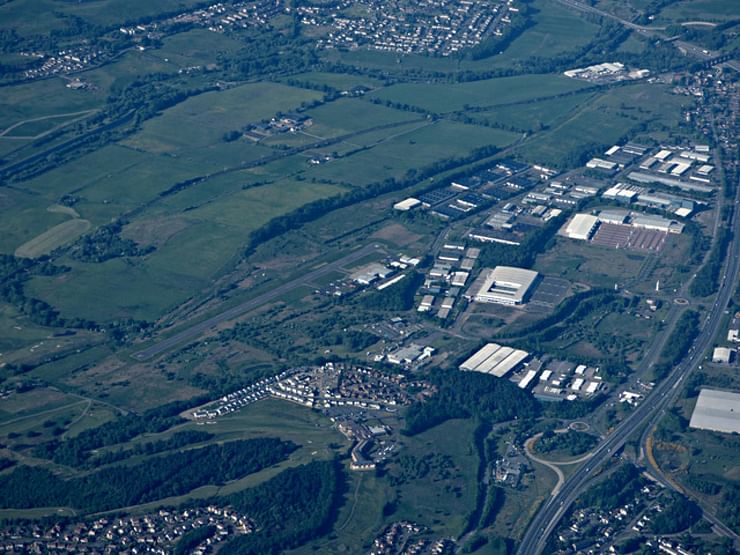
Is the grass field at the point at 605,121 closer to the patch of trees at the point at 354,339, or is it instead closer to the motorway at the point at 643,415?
the motorway at the point at 643,415

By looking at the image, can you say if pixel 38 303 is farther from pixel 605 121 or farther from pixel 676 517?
pixel 605 121

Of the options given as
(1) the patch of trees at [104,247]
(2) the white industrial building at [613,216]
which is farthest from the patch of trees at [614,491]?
(1) the patch of trees at [104,247]

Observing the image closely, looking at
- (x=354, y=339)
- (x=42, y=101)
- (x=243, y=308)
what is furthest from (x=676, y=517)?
A: (x=42, y=101)

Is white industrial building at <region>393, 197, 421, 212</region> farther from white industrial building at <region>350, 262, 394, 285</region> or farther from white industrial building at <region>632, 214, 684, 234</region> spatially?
white industrial building at <region>632, 214, 684, 234</region>

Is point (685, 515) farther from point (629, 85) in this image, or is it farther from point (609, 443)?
point (629, 85)

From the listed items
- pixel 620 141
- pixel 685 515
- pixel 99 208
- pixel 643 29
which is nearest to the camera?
pixel 685 515

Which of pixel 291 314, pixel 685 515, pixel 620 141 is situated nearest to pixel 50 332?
pixel 291 314

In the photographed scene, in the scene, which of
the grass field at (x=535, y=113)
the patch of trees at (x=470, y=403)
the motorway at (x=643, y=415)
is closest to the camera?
the motorway at (x=643, y=415)
